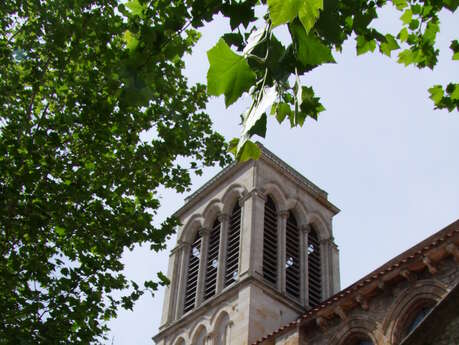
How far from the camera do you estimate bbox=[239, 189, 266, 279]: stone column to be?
21.2 meters

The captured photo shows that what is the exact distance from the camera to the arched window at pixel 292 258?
883 inches

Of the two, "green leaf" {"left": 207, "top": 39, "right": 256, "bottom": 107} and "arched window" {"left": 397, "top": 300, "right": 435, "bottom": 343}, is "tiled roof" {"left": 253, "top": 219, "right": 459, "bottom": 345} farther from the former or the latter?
"green leaf" {"left": 207, "top": 39, "right": 256, "bottom": 107}

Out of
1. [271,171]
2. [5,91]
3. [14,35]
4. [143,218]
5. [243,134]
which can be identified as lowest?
[243,134]

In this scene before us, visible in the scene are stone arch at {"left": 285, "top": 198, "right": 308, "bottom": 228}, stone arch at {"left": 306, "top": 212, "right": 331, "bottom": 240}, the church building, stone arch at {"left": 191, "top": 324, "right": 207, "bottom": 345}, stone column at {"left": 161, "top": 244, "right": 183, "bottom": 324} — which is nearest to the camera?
the church building

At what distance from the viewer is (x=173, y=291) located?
947 inches

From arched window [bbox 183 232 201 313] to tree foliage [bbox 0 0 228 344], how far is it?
1211 cm

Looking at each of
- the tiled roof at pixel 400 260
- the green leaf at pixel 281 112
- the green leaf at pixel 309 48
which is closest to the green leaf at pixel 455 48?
the green leaf at pixel 281 112

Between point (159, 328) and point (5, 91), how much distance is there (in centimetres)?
1425

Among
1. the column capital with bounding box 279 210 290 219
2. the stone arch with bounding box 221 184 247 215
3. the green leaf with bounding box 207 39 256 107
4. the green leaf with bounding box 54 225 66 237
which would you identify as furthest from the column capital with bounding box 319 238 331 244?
the green leaf with bounding box 207 39 256 107

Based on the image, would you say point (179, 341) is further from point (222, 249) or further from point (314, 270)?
point (314, 270)

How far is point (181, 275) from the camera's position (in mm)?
24328

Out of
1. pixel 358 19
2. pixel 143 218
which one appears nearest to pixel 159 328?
pixel 143 218

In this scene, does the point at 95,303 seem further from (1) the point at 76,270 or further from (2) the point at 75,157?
(2) the point at 75,157

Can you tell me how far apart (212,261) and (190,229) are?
220 cm
